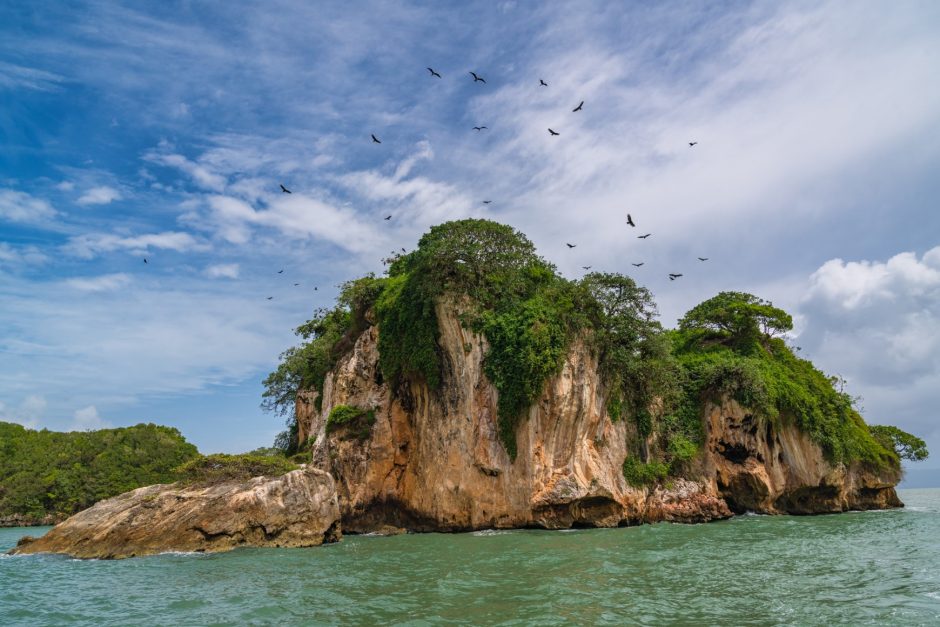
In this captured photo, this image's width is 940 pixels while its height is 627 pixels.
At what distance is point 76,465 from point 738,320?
59.3 metres

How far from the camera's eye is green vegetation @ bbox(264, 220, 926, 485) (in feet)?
82.2

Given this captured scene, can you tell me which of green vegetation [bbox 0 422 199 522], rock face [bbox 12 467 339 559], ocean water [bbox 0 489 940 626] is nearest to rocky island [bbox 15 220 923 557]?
rock face [bbox 12 467 339 559]

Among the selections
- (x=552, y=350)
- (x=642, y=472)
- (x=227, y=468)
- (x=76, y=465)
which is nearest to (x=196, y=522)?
(x=227, y=468)

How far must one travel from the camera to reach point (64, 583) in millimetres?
14180

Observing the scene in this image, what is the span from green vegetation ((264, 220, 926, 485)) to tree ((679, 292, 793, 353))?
0.13 metres

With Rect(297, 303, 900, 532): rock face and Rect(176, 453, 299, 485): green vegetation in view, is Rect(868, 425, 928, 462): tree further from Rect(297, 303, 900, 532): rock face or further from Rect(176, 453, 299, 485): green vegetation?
Rect(176, 453, 299, 485): green vegetation

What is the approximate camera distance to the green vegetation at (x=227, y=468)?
2212 centimetres

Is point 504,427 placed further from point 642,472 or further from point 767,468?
point 767,468

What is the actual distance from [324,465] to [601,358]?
46.0 ft

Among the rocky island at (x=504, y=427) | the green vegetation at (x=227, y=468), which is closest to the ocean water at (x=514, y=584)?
the rocky island at (x=504, y=427)

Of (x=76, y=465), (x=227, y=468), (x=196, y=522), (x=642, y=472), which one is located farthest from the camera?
(x=76, y=465)

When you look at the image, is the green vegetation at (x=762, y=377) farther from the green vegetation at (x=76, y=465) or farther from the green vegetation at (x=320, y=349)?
the green vegetation at (x=76, y=465)

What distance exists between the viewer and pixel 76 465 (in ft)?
180

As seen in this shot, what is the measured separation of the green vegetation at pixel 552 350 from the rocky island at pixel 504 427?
0.09 meters
